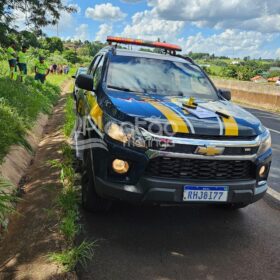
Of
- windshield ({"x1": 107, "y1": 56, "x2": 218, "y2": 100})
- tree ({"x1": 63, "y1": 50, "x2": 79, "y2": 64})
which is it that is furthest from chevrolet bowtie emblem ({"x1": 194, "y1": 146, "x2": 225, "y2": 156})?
tree ({"x1": 63, "y1": 50, "x2": 79, "y2": 64})

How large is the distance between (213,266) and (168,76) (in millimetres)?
2800

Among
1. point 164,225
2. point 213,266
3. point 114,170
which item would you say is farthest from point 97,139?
point 213,266

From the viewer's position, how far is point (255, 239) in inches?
168

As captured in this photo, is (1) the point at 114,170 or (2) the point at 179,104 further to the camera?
(2) the point at 179,104

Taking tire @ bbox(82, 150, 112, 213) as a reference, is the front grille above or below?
above

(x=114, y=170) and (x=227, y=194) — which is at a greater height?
(x=114, y=170)

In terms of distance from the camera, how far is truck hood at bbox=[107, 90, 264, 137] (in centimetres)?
379

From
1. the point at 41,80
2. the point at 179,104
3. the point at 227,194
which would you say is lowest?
the point at 41,80

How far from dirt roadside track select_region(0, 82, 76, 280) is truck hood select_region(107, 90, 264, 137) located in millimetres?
1387

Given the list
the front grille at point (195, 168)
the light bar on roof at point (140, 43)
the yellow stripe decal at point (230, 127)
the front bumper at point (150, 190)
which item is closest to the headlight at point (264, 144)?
the front grille at point (195, 168)

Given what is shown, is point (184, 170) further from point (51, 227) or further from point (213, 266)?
point (51, 227)

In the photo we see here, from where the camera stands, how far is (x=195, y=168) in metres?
3.83

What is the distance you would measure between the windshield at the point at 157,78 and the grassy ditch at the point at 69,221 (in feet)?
4.67

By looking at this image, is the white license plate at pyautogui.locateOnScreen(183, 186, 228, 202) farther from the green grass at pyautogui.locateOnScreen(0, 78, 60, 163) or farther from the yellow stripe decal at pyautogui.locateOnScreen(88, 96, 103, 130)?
the green grass at pyautogui.locateOnScreen(0, 78, 60, 163)
